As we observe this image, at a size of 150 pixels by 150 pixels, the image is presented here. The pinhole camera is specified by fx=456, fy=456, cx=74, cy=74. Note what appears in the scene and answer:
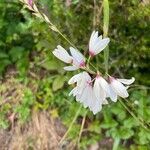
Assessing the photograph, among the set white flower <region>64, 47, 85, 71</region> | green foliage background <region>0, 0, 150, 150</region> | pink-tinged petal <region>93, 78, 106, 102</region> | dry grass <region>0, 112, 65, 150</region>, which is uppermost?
white flower <region>64, 47, 85, 71</region>

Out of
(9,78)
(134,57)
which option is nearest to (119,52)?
(134,57)

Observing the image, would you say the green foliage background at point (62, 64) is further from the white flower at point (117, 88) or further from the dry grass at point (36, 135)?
the white flower at point (117, 88)

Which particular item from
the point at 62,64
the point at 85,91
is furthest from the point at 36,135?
the point at 85,91

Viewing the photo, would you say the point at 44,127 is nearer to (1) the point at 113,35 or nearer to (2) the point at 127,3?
(1) the point at 113,35

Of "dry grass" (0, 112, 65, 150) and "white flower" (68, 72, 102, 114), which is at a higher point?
"white flower" (68, 72, 102, 114)

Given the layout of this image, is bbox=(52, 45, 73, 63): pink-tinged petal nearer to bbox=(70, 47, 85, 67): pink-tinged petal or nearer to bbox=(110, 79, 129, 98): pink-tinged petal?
bbox=(70, 47, 85, 67): pink-tinged petal

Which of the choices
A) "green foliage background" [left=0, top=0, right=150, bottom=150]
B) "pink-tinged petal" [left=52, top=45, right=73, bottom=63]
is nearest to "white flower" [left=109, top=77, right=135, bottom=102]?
"pink-tinged petal" [left=52, top=45, right=73, bottom=63]

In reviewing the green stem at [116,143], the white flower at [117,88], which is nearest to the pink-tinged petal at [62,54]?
the white flower at [117,88]
